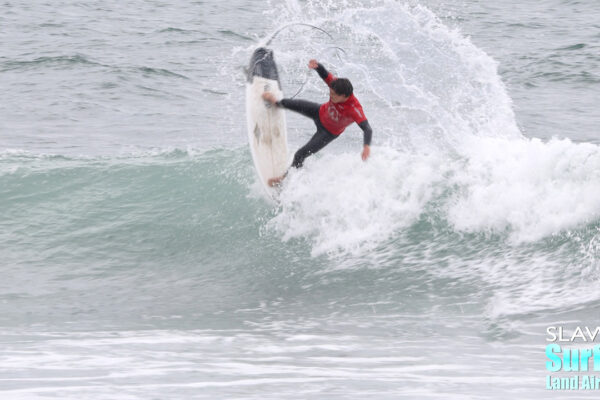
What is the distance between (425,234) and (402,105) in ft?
18.4

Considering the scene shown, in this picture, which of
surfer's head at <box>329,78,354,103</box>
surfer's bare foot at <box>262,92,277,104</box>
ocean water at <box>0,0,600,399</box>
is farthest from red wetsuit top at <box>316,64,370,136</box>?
surfer's bare foot at <box>262,92,277,104</box>

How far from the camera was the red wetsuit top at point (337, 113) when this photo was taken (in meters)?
8.19

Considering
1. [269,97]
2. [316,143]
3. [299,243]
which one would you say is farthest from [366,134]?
[269,97]

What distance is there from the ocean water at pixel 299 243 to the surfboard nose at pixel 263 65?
23 cm

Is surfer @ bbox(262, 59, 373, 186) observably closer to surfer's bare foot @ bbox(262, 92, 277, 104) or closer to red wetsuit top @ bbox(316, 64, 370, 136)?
red wetsuit top @ bbox(316, 64, 370, 136)

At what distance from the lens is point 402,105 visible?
45.3 ft

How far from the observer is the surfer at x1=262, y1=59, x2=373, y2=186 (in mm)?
8016

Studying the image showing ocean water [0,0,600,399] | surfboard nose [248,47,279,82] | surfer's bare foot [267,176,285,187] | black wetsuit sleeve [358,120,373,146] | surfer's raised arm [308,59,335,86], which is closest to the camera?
ocean water [0,0,600,399]

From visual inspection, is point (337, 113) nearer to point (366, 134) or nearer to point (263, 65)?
point (366, 134)

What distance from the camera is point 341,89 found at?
7.98 meters

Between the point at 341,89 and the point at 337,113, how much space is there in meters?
0.44

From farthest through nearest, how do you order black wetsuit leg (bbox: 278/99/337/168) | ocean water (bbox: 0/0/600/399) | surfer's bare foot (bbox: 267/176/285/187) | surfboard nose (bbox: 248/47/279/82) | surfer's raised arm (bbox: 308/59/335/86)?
surfboard nose (bbox: 248/47/279/82) < surfer's bare foot (bbox: 267/176/285/187) < black wetsuit leg (bbox: 278/99/337/168) < surfer's raised arm (bbox: 308/59/335/86) < ocean water (bbox: 0/0/600/399)

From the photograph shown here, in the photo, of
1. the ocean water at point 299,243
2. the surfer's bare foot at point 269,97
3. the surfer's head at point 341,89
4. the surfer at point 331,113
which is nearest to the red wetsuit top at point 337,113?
the surfer at point 331,113

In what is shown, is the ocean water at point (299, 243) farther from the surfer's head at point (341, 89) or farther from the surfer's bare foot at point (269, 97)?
the surfer's head at point (341, 89)
